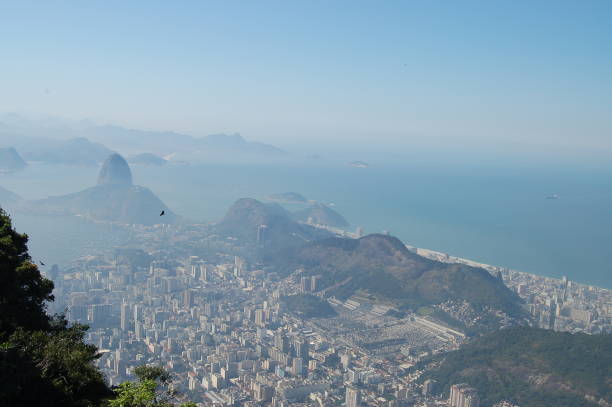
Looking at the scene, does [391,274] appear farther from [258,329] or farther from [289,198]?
[289,198]

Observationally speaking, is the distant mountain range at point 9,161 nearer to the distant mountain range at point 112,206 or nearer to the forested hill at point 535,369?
the distant mountain range at point 112,206

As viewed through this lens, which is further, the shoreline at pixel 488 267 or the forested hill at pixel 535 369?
the shoreline at pixel 488 267

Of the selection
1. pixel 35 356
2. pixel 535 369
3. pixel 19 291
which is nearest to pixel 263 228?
pixel 535 369

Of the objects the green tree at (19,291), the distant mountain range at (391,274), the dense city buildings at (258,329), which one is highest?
the green tree at (19,291)

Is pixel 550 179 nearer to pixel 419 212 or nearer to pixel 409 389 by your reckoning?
pixel 419 212

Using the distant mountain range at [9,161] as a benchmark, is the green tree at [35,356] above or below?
above

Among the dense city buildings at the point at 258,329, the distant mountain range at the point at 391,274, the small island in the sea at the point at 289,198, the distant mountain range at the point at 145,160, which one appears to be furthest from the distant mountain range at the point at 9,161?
the distant mountain range at the point at 391,274
